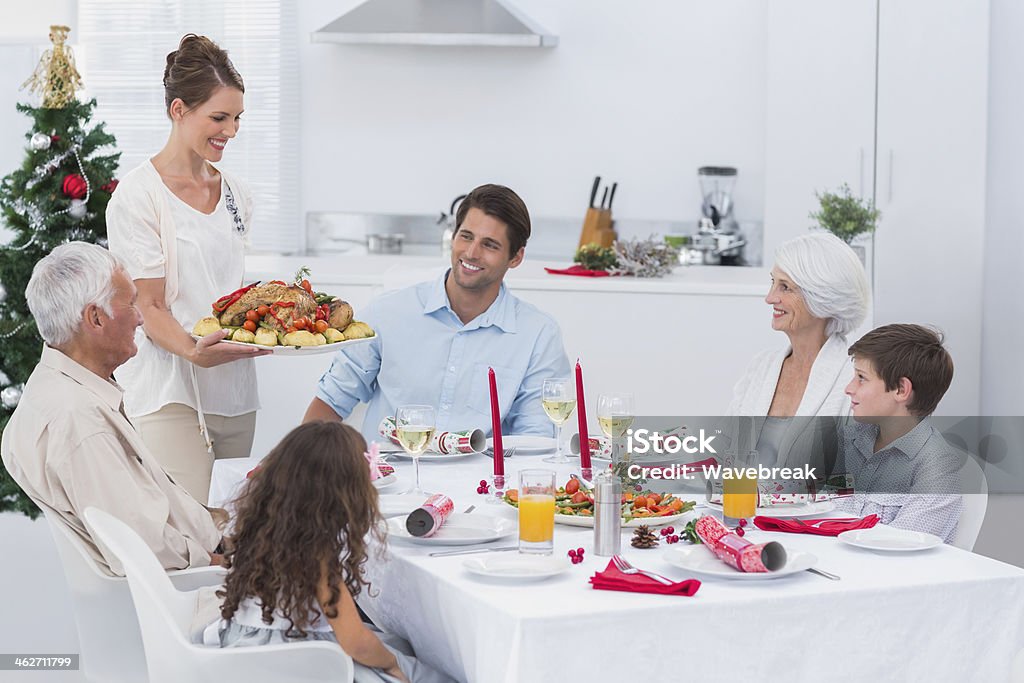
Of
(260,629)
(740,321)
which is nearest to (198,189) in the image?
(260,629)

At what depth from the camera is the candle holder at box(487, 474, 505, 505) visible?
1955 millimetres

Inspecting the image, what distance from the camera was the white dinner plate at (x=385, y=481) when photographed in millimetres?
2029

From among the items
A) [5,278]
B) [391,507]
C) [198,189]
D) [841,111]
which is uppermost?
[841,111]

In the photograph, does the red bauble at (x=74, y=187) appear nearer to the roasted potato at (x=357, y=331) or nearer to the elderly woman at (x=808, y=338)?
the roasted potato at (x=357, y=331)

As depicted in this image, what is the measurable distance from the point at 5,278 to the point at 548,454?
64.3 inches

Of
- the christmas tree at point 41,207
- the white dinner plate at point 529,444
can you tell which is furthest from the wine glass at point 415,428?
the christmas tree at point 41,207

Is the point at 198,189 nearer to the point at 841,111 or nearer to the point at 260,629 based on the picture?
the point at 260,629

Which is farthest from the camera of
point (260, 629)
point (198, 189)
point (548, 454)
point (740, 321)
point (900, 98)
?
point (900, 98)

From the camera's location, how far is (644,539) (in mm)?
1689

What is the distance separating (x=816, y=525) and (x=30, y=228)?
7.41 feet

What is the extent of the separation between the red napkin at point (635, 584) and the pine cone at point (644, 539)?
18 cm

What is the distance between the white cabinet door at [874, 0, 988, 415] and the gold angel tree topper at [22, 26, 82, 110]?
9.26ft

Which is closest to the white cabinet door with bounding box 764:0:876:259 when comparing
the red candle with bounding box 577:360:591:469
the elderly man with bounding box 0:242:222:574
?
the red candle with bounding box 577:360:591:469

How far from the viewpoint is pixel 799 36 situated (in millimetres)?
4480
